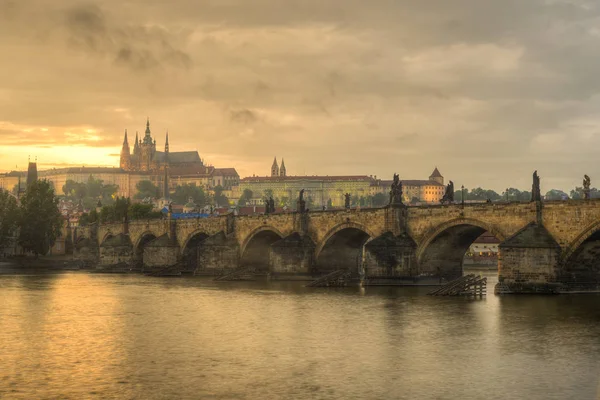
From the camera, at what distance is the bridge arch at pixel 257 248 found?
80188mm

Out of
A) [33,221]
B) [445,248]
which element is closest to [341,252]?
[445,248]

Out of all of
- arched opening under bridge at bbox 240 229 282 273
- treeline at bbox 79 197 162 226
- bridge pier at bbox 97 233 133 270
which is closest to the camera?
arched opening under bridge at bbox 240 229 282 273

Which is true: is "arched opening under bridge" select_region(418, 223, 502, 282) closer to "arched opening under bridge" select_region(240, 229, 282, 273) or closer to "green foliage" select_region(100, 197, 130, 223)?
"arched opening under bridge" select_region(240, 229, 282, 273)

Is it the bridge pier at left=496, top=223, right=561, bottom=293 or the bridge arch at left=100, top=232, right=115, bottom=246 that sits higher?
the bridge arch at left=100, top=232, right=115, bottom=246

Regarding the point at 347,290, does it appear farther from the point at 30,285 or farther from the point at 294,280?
the point at 30,285

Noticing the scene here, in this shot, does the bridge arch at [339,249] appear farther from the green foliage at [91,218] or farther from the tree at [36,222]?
the green foliage at [91,218]

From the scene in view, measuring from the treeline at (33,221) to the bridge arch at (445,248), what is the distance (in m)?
65.2

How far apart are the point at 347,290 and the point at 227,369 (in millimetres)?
31275

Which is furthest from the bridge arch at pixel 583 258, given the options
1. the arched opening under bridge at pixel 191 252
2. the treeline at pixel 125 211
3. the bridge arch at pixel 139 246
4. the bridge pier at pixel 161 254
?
the treeline at pixel 125 211

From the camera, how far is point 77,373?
90.2ft

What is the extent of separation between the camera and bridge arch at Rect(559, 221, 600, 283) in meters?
47.0

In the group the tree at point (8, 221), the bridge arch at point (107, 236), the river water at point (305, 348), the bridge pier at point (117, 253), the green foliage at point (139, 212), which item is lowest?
the river water at point (305, 348)

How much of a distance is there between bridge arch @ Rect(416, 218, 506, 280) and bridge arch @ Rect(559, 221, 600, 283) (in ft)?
26.6

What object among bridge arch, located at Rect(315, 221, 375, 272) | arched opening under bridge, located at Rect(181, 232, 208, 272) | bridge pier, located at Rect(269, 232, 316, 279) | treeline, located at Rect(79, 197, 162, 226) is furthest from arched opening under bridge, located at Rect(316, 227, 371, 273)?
→ treeline, located at Rect(79, 197, 162, 226)
